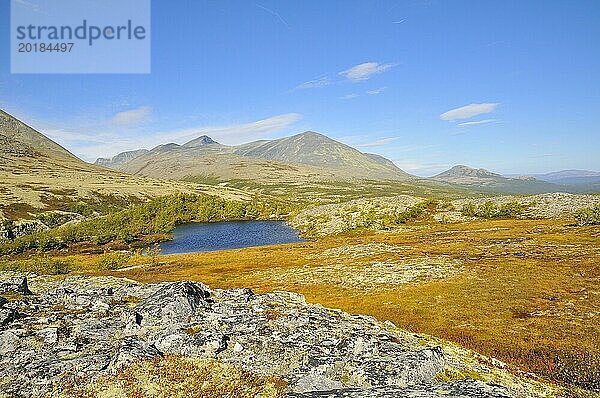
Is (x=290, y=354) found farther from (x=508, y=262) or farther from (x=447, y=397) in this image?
(x=508, y=262)

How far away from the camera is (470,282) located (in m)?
50.1

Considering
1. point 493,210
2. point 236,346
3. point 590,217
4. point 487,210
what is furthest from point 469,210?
point 236,346

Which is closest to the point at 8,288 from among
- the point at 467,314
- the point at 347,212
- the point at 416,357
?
the point at 416,357

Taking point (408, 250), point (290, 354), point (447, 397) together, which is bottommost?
point (408, 250)

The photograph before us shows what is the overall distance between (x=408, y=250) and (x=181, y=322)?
6359 cm

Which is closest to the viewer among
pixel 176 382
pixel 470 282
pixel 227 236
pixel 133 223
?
pixel 176 382

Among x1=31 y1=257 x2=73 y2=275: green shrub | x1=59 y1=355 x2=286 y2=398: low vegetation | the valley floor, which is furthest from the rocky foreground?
x1=31 y1=257 x2=73 y2=275: green shrub

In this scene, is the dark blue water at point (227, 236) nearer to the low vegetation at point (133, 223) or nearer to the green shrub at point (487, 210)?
the low vegetation at point (133, 223)

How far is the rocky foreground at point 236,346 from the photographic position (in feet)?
51.7

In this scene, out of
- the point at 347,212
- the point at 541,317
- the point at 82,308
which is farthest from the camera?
the point at 347,212

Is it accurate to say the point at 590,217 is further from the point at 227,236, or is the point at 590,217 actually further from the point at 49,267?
the point at 49,267

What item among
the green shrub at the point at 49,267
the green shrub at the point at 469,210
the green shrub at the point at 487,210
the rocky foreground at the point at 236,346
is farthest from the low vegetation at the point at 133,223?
the rocky foreground at the point at 236,346

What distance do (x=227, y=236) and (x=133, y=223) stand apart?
44017mm

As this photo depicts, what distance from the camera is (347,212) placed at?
155m
